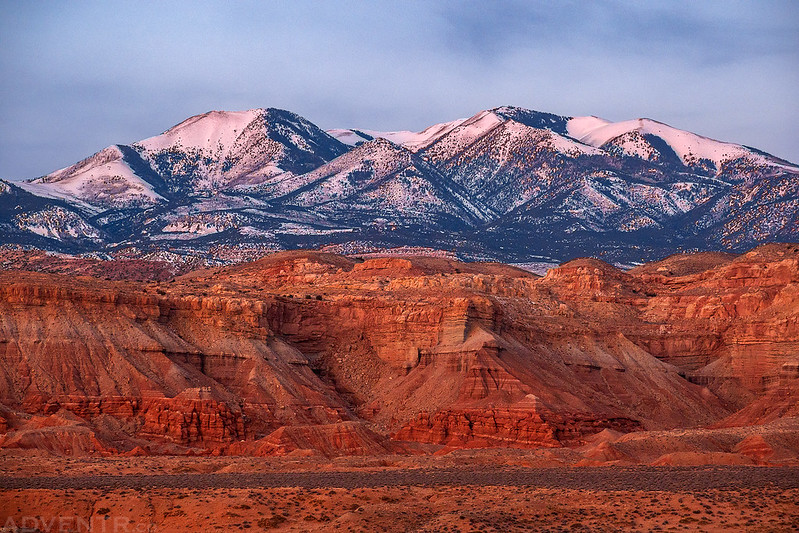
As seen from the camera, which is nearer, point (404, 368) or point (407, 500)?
point (407, 500)

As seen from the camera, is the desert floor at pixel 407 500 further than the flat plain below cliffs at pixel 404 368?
No

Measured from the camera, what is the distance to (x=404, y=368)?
121562 mm

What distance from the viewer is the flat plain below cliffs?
96625mm

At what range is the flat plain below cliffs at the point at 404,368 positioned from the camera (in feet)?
317

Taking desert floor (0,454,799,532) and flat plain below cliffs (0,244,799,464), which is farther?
flat plain below cliffs (0,244,799,464)

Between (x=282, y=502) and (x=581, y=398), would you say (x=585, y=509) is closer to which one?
(x=282, y=502)

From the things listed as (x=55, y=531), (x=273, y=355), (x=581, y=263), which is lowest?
(x=55, y=531)

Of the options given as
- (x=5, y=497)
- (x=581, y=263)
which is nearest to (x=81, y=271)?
(x=581, y=263)

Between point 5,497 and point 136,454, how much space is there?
2690cm

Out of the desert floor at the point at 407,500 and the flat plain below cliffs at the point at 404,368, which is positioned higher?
the flat plain below cliffs at the point at 404,368

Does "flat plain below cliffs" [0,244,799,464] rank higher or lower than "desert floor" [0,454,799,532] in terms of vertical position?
higher

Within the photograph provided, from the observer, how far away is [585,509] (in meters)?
59.5

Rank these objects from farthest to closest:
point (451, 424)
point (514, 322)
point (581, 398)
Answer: point (514, 322) < point (581, 398) < point (451, 424)

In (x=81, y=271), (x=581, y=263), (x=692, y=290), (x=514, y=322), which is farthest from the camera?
(x=81, y=271)
